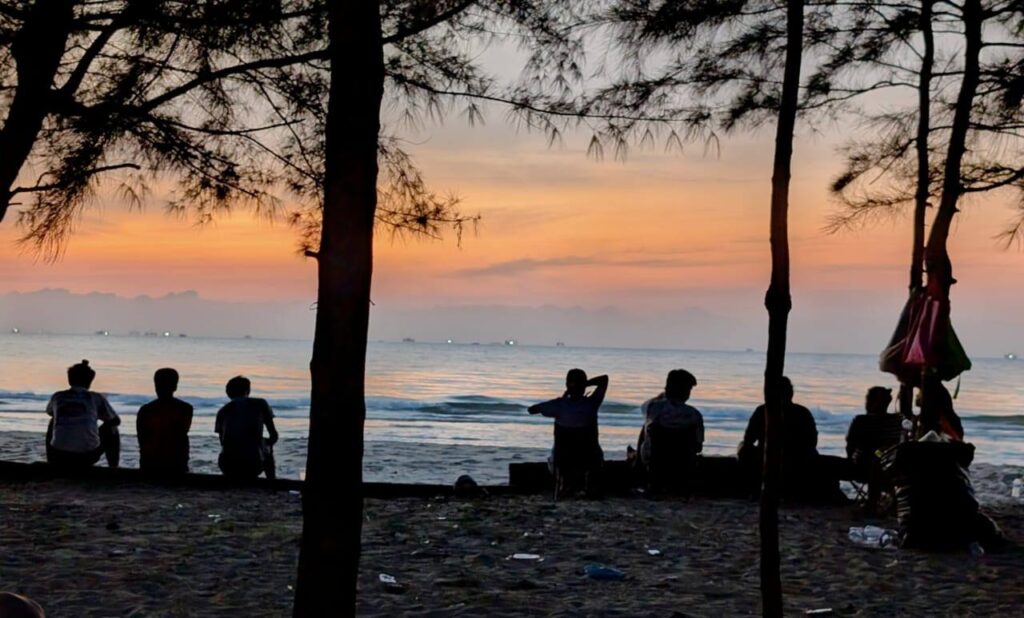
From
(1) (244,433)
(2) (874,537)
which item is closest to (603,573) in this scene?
(2) (874,537)

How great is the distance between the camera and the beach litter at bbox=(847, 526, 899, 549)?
7.09 meters

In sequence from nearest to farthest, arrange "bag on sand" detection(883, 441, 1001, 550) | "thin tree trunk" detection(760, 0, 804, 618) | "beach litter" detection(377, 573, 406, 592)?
"thin tree trunk" detection(760, 0, 804, 618), "beach litter" detection(377, 573, 406, 592), "bag on sand" detection(883, 441, 1001, 550)

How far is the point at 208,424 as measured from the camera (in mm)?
24781

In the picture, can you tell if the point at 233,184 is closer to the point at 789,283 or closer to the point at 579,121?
the point at 579,121

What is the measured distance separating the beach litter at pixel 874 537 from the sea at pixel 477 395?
43.3 inches

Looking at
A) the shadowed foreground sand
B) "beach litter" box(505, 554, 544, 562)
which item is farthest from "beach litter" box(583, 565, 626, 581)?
"beach litter" box(505, 554, 544, 562)

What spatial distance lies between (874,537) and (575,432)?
2553 mm

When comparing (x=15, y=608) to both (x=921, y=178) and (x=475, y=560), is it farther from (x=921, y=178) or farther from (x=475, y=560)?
(x=921, y=178)

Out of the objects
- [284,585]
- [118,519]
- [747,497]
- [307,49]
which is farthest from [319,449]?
[747,497]

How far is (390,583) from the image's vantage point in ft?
18.6

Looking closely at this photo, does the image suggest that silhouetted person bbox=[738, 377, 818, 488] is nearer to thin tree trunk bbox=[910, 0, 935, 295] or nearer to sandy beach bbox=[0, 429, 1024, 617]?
sandy beach bbox=[0, 429, 1024, 617]

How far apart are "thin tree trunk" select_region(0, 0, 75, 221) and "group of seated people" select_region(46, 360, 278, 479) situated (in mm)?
3866

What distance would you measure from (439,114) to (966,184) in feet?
17.3

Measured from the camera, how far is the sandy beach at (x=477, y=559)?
17.4ft
